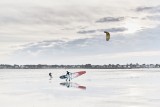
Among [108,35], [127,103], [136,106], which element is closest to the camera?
[136,106]

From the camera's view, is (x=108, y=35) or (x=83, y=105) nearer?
(x=83, y=105)

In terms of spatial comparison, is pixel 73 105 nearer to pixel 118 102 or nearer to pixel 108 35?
pixel 118 102

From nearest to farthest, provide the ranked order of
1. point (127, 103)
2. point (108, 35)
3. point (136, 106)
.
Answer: point (136, 106)
point (127, 103)
point (108, 35)

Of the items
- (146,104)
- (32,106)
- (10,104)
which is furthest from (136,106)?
(10,104)

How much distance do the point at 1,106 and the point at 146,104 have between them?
11.1 metres

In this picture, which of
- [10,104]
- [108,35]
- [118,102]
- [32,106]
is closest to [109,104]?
[118,102]

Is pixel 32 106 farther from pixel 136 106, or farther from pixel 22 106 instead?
pixel 136 106

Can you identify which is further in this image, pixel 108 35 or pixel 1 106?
pixel 108 35

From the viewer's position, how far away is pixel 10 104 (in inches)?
1071

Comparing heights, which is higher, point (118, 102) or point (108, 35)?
point (108, 35)

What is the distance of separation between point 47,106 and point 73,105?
6.34ft

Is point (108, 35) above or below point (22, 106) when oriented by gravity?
above

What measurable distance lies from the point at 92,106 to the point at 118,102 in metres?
3.13

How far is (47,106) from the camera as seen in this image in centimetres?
2552
